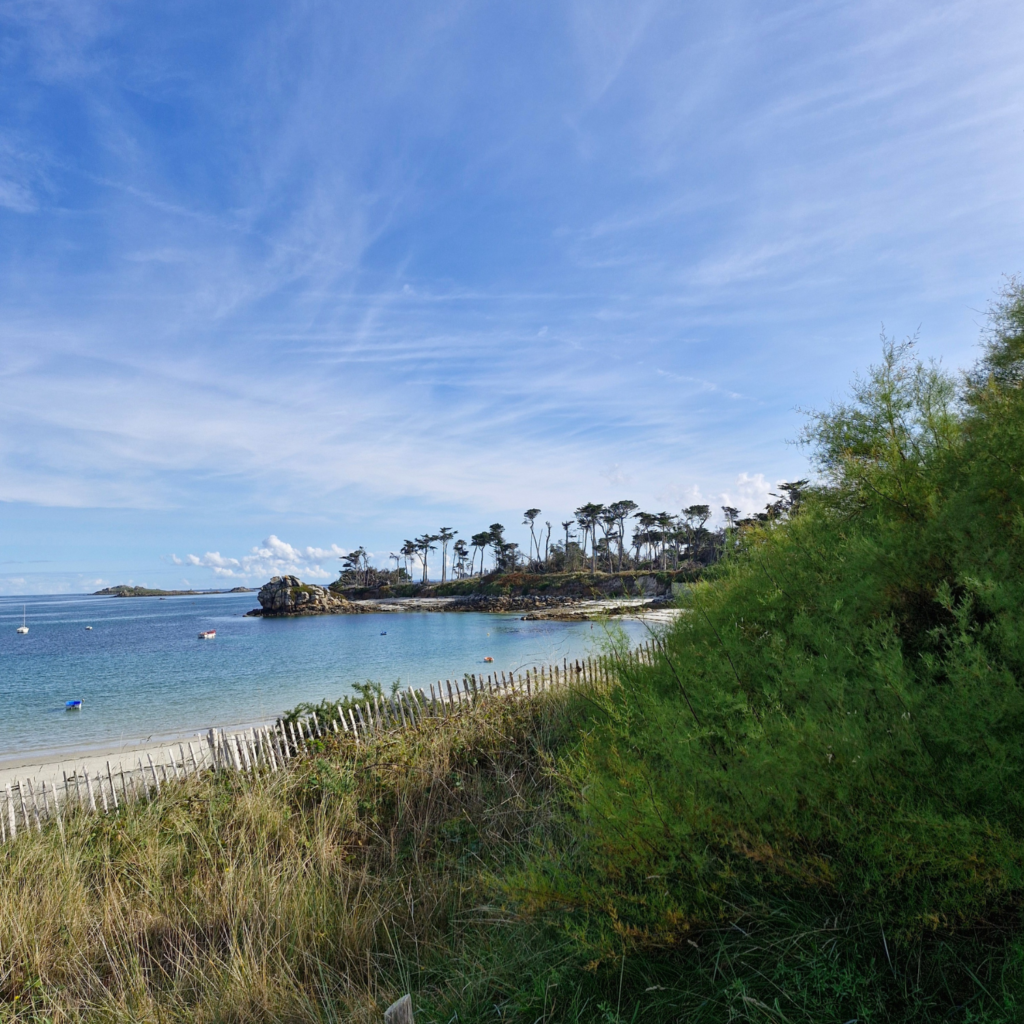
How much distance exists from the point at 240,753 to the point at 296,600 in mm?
75255

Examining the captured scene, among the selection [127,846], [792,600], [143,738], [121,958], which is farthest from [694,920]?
[143,738]

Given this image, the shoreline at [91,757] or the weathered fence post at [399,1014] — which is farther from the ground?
the weathered fence post at [399,1014]

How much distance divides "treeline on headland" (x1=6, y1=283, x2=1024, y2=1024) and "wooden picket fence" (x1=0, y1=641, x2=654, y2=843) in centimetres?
56

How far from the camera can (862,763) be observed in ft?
6.70

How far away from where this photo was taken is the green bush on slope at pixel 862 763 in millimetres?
1931

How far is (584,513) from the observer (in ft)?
290

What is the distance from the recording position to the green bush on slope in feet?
6.33

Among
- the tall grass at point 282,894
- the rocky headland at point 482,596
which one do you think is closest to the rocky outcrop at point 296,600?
the rocky headland at point 482,596

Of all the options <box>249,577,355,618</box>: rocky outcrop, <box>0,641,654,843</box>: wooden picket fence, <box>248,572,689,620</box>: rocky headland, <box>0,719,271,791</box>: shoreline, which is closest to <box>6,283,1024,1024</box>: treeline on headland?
<box>0,641,654,843</box>: wooden picket fence

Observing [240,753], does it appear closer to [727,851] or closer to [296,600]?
[727,851]

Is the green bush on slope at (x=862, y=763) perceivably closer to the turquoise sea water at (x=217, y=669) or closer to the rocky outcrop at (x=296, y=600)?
the turquoise sea water at (x=217, y=669)

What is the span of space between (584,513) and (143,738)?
75241mm

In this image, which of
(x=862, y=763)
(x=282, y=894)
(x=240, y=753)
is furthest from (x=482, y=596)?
(x=862, y=763)

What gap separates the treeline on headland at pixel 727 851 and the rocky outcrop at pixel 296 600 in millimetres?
72922
